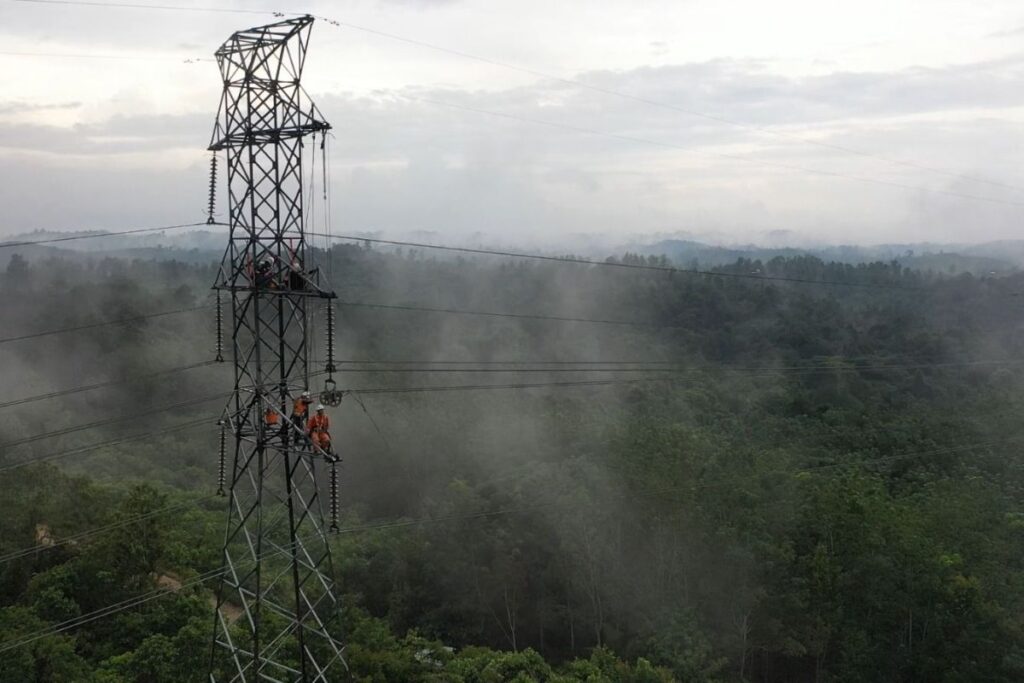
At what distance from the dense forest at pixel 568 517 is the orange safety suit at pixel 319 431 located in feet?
1.70

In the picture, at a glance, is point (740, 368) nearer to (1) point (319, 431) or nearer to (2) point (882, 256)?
(1) point (319, 431)

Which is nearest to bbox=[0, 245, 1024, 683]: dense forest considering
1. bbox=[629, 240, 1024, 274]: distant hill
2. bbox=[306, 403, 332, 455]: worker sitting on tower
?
bbox=[306, 403, 332, 455]: worker sitting on tower

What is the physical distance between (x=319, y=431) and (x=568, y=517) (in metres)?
13.6

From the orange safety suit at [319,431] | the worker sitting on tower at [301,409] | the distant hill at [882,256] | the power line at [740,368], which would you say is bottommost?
the power line at [740,368]

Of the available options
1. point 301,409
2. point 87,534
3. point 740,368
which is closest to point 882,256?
point 740,368

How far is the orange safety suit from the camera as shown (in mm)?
9656

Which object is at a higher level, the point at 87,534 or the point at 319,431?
the point at 319,431

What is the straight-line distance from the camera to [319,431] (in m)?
9.70

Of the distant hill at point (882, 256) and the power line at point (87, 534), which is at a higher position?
the distant hill at point (882, 256)

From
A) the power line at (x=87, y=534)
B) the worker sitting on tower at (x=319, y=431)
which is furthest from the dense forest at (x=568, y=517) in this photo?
the worker sitting on tower at (x=319, y=431)

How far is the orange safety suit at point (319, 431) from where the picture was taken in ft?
31.7

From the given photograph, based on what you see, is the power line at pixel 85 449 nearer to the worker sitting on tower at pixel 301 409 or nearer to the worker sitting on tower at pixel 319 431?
the worker sitting on tower at pixel 301 409

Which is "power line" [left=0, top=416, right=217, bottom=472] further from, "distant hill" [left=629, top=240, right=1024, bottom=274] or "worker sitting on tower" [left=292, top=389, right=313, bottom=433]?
"distant hill" [left=629, top=240, right=1024, bottom=274]

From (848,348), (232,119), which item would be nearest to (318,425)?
(232,119)
